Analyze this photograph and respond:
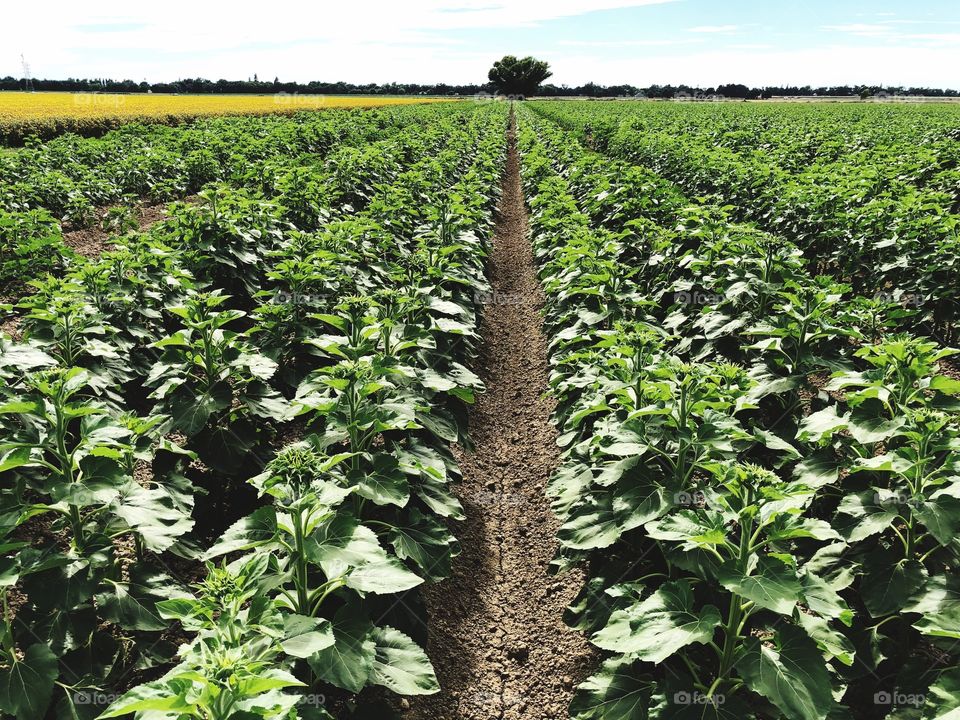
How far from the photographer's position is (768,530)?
2.74 m

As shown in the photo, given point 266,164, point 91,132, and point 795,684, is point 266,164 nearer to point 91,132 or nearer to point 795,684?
point 795,684

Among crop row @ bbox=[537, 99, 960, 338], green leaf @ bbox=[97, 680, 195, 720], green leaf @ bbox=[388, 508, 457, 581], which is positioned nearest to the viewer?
green leaf @ bbox=[97, 680, 195, 720]

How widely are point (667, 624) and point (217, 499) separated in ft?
11.0

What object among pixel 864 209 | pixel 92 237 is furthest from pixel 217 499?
pixel 92 237

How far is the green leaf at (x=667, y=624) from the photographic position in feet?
7.74

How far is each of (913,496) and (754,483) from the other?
35.8 inches

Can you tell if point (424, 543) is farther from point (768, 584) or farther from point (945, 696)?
point (945, 696)

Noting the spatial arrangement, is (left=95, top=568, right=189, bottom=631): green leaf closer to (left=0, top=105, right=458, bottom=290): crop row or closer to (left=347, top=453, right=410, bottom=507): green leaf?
(left=347, top=453, right=410, bottom=507): green leaf

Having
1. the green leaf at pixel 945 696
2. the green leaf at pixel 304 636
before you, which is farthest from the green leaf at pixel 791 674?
the green leaf at pixel 304 636

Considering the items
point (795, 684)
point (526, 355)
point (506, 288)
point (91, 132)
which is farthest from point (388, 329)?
point (91, 132)

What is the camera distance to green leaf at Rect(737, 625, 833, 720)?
2.29 metres

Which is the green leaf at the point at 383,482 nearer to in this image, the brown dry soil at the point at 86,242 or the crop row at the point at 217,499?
the crop row at the point at 217,499

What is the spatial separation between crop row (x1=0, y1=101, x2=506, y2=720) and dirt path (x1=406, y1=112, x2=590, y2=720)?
685 mm

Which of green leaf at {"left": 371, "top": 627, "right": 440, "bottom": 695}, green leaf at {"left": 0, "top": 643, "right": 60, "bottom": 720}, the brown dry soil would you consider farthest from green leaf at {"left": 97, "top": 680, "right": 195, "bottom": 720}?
the brown dry soil
